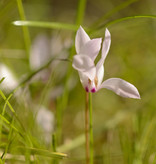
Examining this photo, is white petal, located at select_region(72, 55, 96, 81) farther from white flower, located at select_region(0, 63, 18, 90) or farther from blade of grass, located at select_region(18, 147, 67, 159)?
white flower, located at select_region(0, 63, 18, 90)

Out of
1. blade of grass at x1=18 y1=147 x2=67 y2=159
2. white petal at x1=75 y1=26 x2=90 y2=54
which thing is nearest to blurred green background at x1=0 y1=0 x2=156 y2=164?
blade of grass at x1=18 y1=147 x2=67 y2=159

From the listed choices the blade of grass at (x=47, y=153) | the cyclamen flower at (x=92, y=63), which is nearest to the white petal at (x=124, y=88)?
the cyclamen flower at (x=92, y=63)

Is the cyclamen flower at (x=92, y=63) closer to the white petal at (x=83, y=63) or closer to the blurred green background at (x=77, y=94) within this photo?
the white petal at (x=83, y=63)

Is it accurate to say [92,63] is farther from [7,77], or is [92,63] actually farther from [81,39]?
[7,77]

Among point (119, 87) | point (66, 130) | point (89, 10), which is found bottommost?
point (66, 130)

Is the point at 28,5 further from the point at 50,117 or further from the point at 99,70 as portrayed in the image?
the point at 99,70

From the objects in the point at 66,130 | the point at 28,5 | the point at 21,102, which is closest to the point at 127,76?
the point at 66,130

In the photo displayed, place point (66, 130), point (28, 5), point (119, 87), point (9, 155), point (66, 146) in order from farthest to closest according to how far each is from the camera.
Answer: point (28, 5) → point (66, 130) → point (66, 146) → point (9, 155) → point (119, 87)

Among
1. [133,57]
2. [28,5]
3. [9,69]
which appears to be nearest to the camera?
[9,69]
